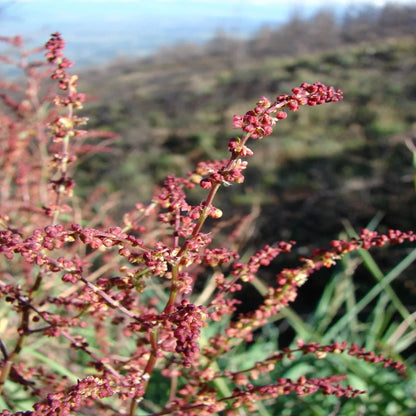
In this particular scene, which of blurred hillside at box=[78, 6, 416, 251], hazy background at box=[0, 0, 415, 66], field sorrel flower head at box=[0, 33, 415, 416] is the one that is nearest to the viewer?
field sorrel flower head at box=[0, 33, 415, 416]

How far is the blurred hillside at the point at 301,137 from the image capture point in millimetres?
6797

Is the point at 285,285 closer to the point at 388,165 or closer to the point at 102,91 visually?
the point at 388,165

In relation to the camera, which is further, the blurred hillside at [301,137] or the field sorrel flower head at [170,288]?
the blurred hillside at [301,137]

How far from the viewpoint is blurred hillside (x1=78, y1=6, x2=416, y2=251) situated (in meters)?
6.80

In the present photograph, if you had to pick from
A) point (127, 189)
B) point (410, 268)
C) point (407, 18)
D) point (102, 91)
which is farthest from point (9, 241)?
point (407, 18)

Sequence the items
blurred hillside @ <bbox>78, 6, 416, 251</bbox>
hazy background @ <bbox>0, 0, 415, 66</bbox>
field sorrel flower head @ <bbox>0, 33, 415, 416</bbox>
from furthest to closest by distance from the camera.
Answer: hazy background @ <bbox>0, 0, 415, 66</bbox> < blurred hillside @ <bbox>78, 6, 416, 251</bbox> < field sorrel flower head @ <bbox>0, 33, 415, 416</bbox>

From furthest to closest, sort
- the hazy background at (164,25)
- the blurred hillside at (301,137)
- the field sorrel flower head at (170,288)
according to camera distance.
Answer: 1. the hazy background at (164,25)
2. the blurred hillside at (301,137)
3. the field sorrel flower head at (170,288)

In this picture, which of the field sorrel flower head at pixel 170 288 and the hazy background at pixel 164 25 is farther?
the hazy background at pixel 164 25

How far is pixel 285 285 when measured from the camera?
0.98m

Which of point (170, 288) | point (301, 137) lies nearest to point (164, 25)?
point (301, 137)

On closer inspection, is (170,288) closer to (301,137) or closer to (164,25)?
(301,137)

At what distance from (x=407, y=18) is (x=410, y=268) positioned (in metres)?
20.1

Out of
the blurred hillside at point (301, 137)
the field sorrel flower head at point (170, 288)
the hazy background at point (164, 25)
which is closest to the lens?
the field sorrel flower head at point (170, 288)

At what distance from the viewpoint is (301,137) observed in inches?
441
